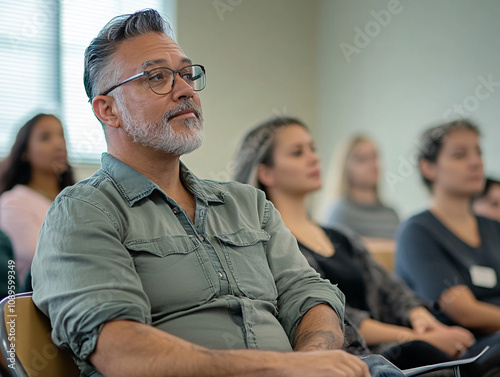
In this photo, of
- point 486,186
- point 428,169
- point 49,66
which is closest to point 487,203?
point 486,186

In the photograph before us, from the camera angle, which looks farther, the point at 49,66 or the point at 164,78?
the point at 49,66

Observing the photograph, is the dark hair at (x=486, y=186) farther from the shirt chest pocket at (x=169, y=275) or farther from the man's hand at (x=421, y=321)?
the shirt chest pocket at (x=169, y=275)

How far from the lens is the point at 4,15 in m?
4.07

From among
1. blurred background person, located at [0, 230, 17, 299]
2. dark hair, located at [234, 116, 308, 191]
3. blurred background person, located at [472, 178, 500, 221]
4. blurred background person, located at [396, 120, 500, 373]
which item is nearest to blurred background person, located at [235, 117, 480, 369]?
dark hair, located at [234, 116, 308, 191]

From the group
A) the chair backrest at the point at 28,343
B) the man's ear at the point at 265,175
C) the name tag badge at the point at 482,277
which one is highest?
the man's ear at the point at 265,175

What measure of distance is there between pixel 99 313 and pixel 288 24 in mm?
4669

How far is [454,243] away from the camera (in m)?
2.43

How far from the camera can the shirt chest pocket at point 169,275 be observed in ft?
3.56

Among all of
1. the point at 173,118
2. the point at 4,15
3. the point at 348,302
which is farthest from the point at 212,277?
the point at 4,15

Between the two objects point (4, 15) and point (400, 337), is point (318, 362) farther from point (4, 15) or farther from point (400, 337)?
point (4, 15)

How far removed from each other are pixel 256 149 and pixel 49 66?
2.56 meters

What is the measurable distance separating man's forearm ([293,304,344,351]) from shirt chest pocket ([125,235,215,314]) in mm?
215

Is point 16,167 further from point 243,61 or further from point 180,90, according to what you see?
point 243,61

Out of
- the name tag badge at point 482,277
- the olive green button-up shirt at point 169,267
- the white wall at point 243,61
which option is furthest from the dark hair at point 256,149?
the white wall at point 243,61
